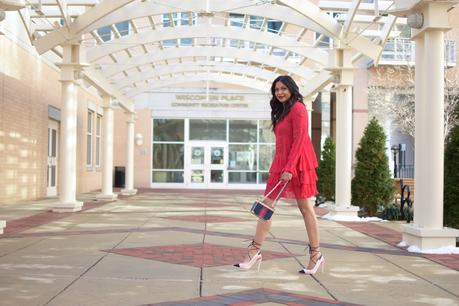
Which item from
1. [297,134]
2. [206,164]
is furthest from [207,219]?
[206,164]

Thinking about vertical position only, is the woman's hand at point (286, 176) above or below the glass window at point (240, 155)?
below

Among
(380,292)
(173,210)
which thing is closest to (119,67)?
(173,210)

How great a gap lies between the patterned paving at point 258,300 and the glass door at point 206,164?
2549cm

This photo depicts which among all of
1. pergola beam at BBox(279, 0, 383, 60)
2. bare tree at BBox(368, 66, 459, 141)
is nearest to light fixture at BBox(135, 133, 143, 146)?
bare tree at BBox(368, 66, 459, 141)

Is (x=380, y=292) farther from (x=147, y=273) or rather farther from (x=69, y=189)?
(x=69, y=189)

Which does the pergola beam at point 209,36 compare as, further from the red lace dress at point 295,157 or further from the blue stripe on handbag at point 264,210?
the blue stripe on handbag at point 264,210

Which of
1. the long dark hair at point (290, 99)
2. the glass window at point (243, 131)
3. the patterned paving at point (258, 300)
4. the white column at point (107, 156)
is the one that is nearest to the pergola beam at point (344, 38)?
the long dark hair at point (290, 99)

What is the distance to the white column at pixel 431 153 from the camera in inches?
310

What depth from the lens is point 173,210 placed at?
47.2 ft

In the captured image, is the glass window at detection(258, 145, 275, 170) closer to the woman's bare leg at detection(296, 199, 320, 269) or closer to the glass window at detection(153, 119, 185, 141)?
the glass window at detection(153, 119, 185, 141)

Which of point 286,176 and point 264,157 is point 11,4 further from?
point 264,157

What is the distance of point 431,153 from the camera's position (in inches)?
314

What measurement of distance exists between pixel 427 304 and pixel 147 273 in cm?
255

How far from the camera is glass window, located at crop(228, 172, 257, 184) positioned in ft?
101
